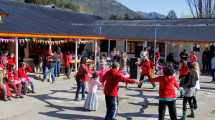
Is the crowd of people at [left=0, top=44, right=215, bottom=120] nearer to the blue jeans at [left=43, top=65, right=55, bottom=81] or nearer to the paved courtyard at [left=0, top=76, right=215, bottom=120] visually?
the blue jeans at [left=43, top=65, right=55, bottom=81]

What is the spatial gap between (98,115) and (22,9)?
16.9m

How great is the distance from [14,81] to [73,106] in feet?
7.81

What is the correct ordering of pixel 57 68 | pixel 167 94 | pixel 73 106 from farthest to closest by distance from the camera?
1. pixel 57 68
2. pixel 73 106
3. pixel 167 94

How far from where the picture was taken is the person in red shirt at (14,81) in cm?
1645

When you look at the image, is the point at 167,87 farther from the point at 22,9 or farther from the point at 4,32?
the point at 22,9

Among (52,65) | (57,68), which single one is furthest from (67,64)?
(52,65)

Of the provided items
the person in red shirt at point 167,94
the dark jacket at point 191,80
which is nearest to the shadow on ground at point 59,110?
the person in red shirt at point 167,94

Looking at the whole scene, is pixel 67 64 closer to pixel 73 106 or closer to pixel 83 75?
pixel 83 75

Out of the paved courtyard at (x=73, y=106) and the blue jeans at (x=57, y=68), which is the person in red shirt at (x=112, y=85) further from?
the blue jeans at (x=57, y=68)

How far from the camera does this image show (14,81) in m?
16.5

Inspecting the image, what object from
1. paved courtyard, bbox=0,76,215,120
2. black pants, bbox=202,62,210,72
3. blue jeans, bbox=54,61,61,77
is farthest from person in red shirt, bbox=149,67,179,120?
black pants, bbox=202,62,210,72

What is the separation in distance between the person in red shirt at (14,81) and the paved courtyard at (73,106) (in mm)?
378

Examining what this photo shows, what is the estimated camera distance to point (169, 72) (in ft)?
38.3

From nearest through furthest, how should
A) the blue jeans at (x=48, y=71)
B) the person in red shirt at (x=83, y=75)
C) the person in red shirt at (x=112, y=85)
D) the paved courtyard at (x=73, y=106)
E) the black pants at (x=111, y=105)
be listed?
the person in red shirt at (x=112, y=85)
the black pants at (x=111, y=105)
the paved courtyard at (x=73, y=106)
the person in red shirt at (x=83, y=75)
the blue jeans at (x=48, y=71)
